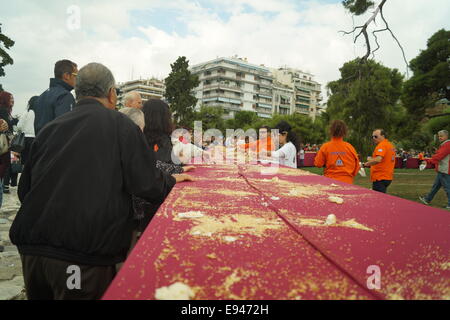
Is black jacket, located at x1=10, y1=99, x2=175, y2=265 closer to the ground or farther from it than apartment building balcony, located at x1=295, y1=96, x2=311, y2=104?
closer to the ground

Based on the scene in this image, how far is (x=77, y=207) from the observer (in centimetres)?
115

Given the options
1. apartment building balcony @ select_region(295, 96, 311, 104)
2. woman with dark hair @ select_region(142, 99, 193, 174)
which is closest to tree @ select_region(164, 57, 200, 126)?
woman with dark hair @ select_region(142, 99, 193, 174)

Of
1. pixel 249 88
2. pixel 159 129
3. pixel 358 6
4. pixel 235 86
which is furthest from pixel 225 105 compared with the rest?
pixel 159 129

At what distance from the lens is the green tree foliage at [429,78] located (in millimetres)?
12852

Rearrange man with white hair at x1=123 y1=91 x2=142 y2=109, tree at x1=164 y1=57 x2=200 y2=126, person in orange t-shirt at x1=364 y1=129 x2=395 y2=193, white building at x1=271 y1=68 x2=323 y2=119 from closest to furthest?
man with white hair at x1=123 y1=91 x2=142 y2=109, person in orange t-shirt at x1=364 y1=129 x2=395 y2=193, tree at x1=164 y1=57 x2=200 y2=126, white building at x1=271 y1=68 x2=323 y2=119

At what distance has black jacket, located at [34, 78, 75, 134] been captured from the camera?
2.74 metres

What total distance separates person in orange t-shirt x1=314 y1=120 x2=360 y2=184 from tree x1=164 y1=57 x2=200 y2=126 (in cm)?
2970

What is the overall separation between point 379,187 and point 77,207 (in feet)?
15.5

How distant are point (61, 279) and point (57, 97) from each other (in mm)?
2111

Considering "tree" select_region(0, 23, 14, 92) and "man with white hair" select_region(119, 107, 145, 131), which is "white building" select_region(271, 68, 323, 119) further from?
"man with white hair" select_region(119, 107, 145, 131)

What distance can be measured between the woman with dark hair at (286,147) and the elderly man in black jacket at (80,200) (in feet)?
10.6

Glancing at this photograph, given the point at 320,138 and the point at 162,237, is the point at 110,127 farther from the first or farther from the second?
the point at 320,138

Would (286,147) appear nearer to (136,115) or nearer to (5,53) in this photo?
(136,115)
